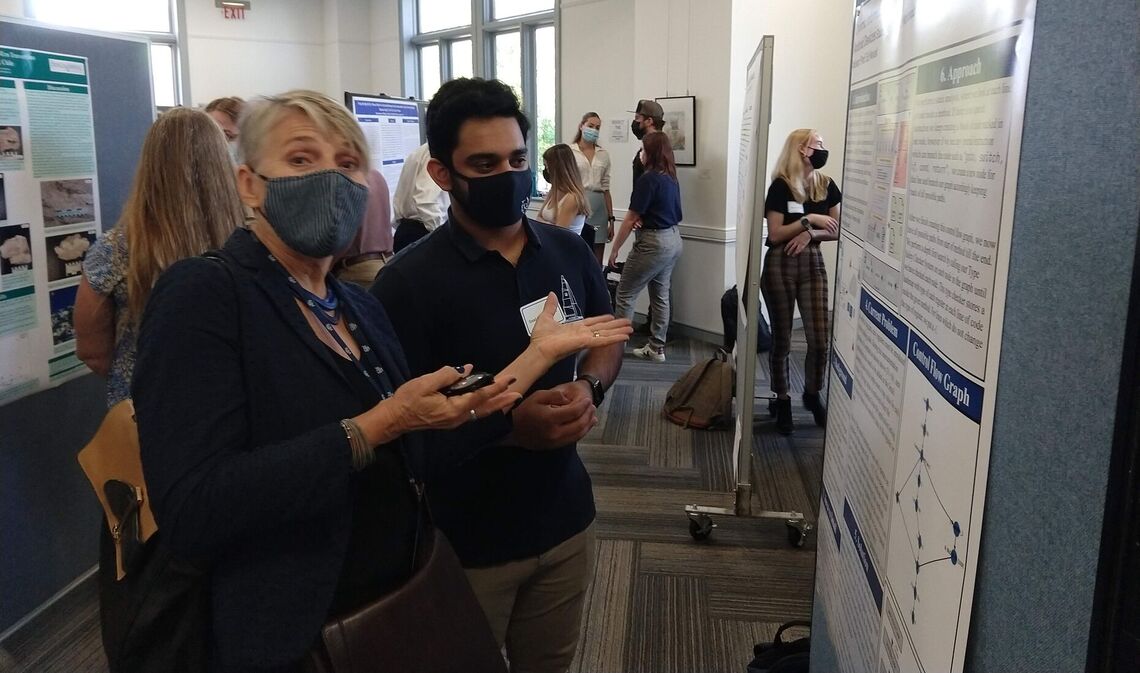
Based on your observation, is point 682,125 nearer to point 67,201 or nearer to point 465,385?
point 67,201

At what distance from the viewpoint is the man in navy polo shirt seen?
1404 millimetres

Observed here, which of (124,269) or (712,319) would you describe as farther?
(712,319)

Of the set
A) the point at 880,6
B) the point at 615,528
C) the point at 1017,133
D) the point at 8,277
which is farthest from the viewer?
the point at 615,528

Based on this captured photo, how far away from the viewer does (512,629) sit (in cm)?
158

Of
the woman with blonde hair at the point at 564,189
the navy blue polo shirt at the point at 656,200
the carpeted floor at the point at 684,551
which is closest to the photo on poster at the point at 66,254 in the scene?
the carpeted floor at the point at 684,551

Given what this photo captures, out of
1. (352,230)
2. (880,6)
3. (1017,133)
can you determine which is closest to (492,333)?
(352,230)

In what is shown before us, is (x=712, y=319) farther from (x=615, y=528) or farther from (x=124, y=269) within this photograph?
(x=124, y=269)

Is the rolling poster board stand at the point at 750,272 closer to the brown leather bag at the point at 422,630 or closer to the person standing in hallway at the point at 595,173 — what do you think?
the brown leather bag at the point at 422,630

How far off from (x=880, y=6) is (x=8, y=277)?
90.2 inches

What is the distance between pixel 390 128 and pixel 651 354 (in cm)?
249

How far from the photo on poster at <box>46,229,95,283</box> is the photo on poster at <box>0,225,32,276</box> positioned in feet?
0.25

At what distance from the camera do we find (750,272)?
→ 2.50 meters

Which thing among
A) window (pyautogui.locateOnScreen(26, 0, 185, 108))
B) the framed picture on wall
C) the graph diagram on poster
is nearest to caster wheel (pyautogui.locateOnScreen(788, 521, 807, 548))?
the graph diagram on poster

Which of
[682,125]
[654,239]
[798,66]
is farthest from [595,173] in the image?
[798,66]
